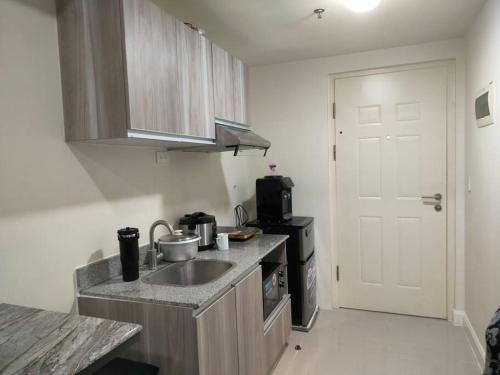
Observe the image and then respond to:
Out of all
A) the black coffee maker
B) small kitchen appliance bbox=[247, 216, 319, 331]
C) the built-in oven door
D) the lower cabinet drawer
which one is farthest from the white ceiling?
the lower cabinet drawer

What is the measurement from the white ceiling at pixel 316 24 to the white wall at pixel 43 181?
2.84 ft

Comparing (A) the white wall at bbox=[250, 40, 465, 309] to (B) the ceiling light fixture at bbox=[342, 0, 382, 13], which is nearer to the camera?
(B) the ceiling light fixture at bbox=[342, 0, 382, 13]

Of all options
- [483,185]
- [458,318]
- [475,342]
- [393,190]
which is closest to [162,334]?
[483,185]

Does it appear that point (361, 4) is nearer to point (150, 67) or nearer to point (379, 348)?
point (150, 67)

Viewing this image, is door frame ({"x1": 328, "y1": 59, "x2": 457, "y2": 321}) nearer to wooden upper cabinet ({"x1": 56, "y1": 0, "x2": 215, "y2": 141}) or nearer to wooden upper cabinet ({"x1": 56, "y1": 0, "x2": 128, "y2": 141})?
wooden upper cabinet ({"x1": 56, "y1": 0, "x2": 215, "y2": 141})

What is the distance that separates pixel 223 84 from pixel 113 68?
932 millimetres

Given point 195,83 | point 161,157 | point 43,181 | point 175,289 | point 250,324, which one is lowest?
point 250,324

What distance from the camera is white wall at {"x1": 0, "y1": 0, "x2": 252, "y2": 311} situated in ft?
4.51

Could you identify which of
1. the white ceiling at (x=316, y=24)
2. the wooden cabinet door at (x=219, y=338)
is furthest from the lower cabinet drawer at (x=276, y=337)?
the white ceiling at (x=316, y=24)

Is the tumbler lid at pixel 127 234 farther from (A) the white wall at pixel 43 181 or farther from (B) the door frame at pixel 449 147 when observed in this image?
(B) the door frame at pixel 449 147

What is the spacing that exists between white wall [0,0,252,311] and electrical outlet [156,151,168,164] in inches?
10.2

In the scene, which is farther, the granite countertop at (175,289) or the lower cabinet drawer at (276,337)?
the lower cabinet drawer at (276,337)

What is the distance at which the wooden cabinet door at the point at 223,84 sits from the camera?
87.4 inches

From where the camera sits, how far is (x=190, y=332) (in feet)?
4.70
